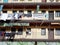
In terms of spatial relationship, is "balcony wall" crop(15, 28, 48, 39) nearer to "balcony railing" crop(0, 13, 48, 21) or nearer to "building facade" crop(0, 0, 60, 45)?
"building facade" crop(0, 0, 60, 45)

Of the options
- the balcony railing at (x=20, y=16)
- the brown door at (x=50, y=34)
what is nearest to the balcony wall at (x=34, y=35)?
the brown door at (x=50, y=34)

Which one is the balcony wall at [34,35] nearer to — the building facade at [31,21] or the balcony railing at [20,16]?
the building facade at [31,21]

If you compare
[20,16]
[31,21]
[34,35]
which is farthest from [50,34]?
[20,16]

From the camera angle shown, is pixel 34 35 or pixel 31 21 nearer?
pixel 31 21

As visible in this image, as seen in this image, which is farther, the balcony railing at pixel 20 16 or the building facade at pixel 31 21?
the balcony railing at pixel 20 16

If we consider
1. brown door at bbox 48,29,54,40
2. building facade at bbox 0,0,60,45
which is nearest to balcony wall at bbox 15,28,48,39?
building facade at bbox 0,0,60,45

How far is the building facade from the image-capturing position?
23.9 m

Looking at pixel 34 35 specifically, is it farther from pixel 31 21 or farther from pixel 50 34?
pixel 50 34

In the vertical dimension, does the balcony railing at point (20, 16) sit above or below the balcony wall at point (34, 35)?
above

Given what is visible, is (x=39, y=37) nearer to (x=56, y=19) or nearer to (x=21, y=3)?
(x=56, y=19)

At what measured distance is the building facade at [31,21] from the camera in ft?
78.3

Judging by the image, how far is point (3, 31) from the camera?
79.8ft

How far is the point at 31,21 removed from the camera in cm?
2386

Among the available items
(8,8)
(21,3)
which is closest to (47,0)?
(21,3)
